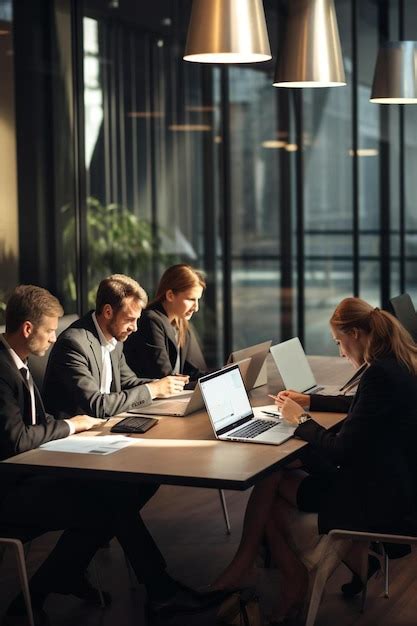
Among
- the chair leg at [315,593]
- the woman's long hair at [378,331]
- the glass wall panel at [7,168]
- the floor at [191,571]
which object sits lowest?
the floor at [191,571]

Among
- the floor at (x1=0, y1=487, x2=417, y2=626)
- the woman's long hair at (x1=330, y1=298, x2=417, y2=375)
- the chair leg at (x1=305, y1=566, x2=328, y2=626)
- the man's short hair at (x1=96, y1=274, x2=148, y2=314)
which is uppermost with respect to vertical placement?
the man's short hair at (x1=96, y1=274, x2=148, y2=314)

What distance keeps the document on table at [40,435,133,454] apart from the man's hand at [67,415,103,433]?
89 millimetres

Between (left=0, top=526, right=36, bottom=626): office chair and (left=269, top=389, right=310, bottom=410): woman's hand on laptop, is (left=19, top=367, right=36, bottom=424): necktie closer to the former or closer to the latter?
(left=0, top=526, right=36, bottom=626): office chair

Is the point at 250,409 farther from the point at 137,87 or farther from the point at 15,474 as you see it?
the point at 137,87

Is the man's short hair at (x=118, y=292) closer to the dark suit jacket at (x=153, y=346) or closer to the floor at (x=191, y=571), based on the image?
the dark suit jacket at (x=153, y=346)

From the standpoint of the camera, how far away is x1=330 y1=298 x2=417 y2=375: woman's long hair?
4070mm

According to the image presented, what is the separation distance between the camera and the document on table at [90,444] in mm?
4023

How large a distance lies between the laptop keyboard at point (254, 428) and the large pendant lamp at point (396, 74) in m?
2.67

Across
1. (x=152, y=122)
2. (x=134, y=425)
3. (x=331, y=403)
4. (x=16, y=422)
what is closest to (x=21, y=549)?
(x=16, y=422)

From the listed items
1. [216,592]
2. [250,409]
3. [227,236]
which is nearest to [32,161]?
[227,236]

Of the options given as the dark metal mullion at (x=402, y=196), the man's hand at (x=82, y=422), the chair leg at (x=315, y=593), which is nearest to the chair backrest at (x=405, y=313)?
the man's hand at (x=82, y=422)

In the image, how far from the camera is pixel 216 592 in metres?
4.39

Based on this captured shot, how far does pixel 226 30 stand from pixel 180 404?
1.69m

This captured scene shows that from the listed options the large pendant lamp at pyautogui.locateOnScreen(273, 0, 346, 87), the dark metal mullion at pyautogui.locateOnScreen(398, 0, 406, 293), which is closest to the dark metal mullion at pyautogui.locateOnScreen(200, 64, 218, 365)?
the dark metal mullion at pyautogui.locateOnScreen(398, 0, 406, 293)
